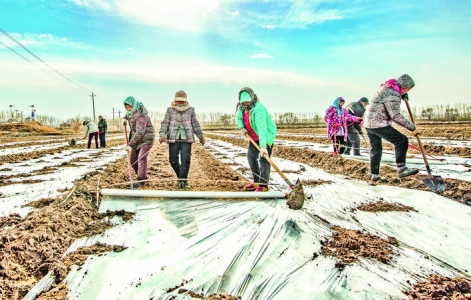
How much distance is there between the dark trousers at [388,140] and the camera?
179 inches

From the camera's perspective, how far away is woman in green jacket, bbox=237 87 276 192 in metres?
3.90

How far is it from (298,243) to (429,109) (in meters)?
53.0

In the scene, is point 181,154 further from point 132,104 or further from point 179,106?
point 132,104

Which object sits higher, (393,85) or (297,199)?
(393,85)

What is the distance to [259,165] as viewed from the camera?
4309 millimetres

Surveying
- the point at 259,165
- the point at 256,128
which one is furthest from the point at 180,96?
the point at 259,165

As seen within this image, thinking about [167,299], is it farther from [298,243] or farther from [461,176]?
[461,176]

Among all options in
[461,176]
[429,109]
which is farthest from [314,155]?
[429,109]

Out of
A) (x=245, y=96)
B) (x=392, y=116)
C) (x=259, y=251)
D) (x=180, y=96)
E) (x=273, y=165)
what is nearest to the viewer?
(x=259, y=251)

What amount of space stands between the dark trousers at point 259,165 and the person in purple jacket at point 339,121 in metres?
3.94

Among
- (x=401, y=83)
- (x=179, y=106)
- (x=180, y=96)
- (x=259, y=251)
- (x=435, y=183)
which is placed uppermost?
(x=401, y=83)

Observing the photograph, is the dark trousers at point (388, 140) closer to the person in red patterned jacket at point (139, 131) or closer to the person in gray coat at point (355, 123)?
the person in gray coat at point (355, 123)

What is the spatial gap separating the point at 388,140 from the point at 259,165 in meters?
1.85

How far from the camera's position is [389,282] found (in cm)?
198
